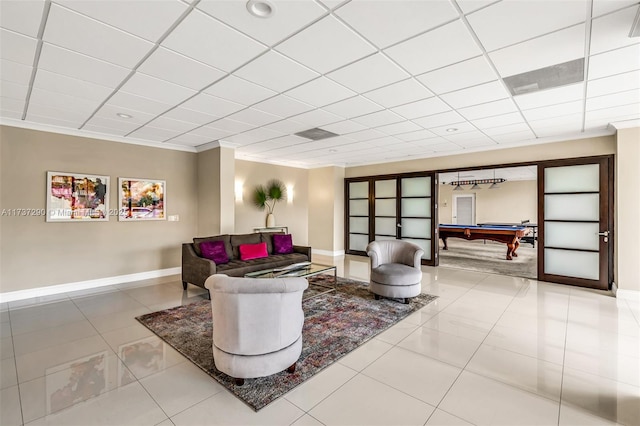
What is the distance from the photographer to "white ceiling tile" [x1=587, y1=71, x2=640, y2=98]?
308cm

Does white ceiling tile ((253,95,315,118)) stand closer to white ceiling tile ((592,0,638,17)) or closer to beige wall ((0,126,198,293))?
white ceiling tile ((592,0,638,17))

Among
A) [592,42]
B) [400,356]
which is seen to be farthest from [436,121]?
[400,356]

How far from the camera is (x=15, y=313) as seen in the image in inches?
160

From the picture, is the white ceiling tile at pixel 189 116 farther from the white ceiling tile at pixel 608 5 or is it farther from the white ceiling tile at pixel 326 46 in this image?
the white ceiling tile at pixel 608 5

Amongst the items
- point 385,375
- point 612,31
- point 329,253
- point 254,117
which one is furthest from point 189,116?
point 329,253

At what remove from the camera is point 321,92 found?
3.50 metres

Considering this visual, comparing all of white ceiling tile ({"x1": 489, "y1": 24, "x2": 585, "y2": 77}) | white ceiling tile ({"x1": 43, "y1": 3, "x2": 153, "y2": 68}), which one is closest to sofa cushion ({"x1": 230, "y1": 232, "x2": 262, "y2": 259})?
white ceiling tile ({"x1": 43, "y1": 3, "x2": 153, "y2": 68})

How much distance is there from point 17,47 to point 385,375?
4295 millimetres

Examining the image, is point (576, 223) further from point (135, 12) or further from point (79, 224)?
point (79, 224)

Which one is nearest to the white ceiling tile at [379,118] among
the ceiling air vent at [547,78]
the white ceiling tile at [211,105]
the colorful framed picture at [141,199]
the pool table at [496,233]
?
the ceiling air vent at [547,78]

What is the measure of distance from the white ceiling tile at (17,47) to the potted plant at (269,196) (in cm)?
523

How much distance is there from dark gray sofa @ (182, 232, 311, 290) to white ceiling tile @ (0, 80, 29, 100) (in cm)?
289

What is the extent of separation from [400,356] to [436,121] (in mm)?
3542

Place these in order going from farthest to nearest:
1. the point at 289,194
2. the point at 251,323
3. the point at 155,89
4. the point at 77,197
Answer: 1. the point at 289,194
2. the point at 77,197
3. the point at 155,89
4. the point at 251,323
